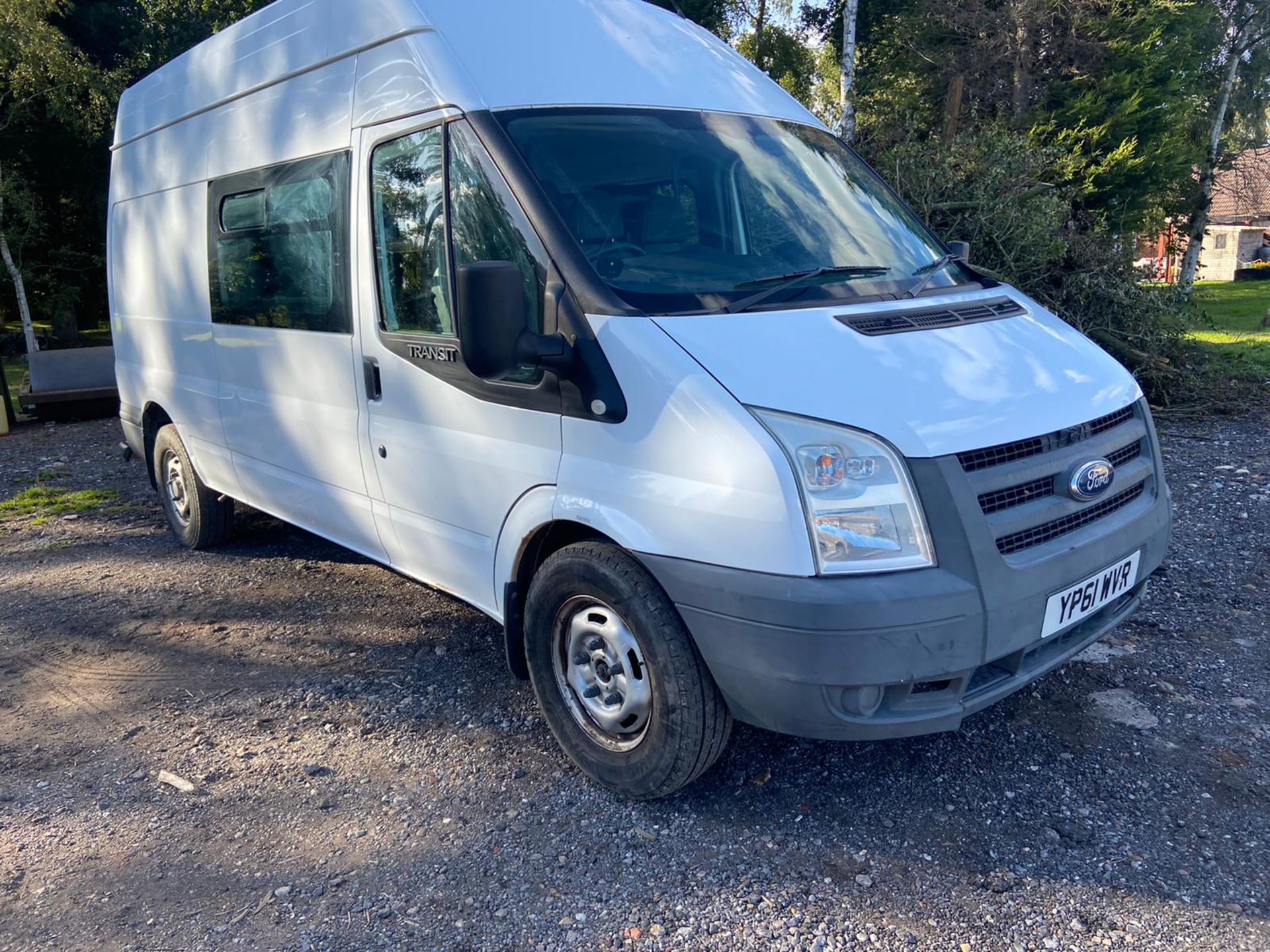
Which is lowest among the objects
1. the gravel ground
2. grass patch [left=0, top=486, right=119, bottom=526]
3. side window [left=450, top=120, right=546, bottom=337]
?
the gravel ground

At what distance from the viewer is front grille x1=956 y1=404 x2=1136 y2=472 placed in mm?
2846

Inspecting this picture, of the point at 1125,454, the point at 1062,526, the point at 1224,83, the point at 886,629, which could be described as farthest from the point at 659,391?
the point at 1224,83

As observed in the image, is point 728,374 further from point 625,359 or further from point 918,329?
point 918,329

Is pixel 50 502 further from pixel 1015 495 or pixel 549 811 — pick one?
pixel 1015 495

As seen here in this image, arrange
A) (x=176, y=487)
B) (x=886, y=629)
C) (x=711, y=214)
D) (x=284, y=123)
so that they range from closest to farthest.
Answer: (x=886, y=629), (x=711, y=214), (x=284, y=123), (x=176, y=487)

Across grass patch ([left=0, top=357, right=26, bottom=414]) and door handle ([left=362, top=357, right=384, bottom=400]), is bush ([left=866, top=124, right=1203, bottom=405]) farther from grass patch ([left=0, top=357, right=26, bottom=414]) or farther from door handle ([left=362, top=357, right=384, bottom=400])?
grass patch ([left=0, top=357, right=26, bottom=414])

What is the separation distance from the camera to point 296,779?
11.8ft

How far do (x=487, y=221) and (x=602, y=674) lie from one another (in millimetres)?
1595

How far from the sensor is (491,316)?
289 centimetres

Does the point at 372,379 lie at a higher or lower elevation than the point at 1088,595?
higher

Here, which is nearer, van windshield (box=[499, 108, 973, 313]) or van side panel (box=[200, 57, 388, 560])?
van windshield (box=[499, 108, 973, 313])

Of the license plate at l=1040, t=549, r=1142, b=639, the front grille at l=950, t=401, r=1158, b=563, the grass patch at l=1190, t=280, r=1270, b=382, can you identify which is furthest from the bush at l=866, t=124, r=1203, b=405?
the license plate at l=1040, t=549, r=1142, b=639

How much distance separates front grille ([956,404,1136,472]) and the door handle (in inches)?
91.6

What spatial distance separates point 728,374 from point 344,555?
13.3ft
